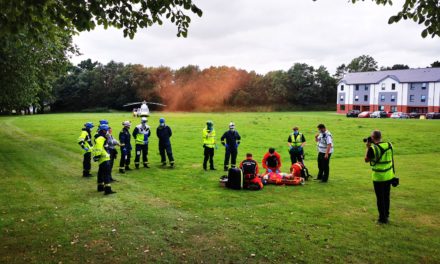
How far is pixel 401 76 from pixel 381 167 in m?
89.0

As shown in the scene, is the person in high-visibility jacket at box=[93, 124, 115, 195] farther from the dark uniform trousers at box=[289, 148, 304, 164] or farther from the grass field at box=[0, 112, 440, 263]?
the dark uniform trousers at box=[289, 148, 304, 164]

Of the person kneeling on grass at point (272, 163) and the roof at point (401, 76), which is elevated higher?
the roof at point (401, 76)

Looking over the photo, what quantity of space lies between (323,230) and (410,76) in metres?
89.8

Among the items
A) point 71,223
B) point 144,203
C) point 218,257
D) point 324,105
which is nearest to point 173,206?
point 144,203

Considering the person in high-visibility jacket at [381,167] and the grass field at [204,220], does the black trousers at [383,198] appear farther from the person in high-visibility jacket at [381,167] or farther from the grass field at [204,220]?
the grass field at [204,220]

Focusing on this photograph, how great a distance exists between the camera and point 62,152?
23.7 m

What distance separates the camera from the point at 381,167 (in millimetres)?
9484

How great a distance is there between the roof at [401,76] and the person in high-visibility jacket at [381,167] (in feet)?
272

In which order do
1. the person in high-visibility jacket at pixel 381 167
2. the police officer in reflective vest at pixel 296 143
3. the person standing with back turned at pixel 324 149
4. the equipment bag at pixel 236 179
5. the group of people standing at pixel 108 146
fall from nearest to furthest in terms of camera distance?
1. the person in high-visibility jacket at pixel 381 167
2. the group of people standing at pixel 108 146
3. the equipment bag at pixel 236 179
4. the person standing with back turned at pixel 324 149
5. the police officer in reflective vest at pixel 296 143

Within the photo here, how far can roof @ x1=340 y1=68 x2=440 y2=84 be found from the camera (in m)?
82.7

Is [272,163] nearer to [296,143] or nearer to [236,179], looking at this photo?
[236,179]

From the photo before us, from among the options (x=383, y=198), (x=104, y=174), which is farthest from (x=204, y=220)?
(x=383, y=198)

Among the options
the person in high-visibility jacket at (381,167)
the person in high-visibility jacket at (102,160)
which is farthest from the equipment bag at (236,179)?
the person in high-visibility jacket at (381,167)

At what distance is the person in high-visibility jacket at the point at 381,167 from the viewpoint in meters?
9.46
